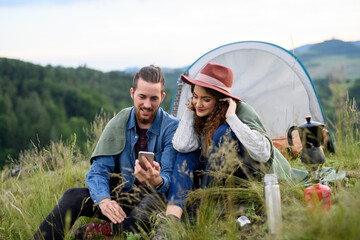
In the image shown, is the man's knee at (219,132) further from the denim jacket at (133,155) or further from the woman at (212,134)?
the denim jacket at (133,155)

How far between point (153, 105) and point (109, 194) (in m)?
0.78

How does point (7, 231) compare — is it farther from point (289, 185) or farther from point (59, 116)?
point (59, 116)

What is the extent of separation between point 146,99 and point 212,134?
60 centimetres

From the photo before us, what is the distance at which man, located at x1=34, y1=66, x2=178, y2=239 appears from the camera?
2584 millimetres

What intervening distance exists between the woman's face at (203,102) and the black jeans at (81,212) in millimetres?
699

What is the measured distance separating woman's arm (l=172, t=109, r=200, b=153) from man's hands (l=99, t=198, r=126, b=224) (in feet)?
2.02

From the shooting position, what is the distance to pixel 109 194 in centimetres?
276

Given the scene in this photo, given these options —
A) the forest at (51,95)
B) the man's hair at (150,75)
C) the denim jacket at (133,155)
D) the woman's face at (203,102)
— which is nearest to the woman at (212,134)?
the woman's face at (203,102)

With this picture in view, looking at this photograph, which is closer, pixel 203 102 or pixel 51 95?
pixel 203 102

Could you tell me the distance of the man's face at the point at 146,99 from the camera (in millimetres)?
2961

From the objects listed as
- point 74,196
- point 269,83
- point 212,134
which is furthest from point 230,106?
point 269,83

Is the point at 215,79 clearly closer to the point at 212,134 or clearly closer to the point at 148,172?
the point at 212,134

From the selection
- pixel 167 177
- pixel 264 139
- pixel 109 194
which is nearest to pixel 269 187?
pixel 264 139

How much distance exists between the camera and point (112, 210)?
2625 millimetres
